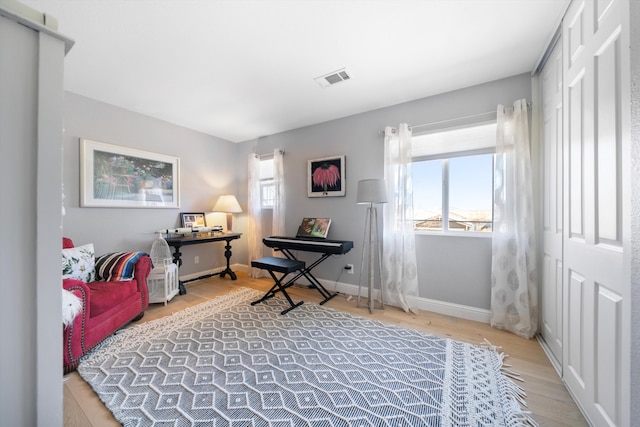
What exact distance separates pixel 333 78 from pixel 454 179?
1.67m

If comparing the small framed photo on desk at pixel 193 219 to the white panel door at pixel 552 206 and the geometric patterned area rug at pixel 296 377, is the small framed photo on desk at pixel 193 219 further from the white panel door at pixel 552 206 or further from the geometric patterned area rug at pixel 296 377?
the white panel door at pixel 552 206

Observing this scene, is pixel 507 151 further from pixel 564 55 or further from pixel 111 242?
pixel 111 242

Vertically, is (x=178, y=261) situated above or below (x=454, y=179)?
below

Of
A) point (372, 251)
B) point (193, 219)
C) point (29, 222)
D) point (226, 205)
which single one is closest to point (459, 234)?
point (372, 251)

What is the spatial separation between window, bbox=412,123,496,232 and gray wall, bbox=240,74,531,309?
17 cm

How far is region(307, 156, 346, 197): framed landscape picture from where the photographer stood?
10.9 feet

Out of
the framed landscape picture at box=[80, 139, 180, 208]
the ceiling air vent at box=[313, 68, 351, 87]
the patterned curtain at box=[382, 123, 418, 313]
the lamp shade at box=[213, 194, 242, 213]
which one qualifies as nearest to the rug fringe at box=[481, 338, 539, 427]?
the patterned curtain at box=[382, 123, 418, 313]

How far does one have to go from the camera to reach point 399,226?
9.10ft

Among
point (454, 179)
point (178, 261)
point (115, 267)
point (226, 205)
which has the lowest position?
point (178, 261)

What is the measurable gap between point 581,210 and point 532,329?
4.45ft

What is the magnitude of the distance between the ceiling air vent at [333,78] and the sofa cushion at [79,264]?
2.81 metres

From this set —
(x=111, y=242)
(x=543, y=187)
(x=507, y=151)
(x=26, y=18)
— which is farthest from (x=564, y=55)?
(x=111, y=242)

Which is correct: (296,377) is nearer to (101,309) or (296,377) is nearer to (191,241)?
(101,309)

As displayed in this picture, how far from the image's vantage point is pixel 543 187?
2104mm
